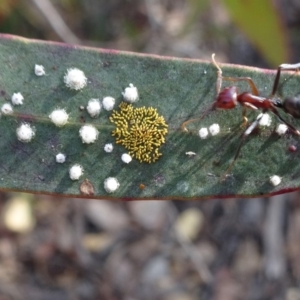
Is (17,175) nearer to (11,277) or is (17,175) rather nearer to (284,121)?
(284,121)

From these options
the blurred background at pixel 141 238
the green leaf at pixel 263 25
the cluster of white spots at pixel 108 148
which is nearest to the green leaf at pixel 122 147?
the cluster of white spots at pixel 108 148

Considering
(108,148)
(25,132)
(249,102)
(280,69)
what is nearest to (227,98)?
(249,102)

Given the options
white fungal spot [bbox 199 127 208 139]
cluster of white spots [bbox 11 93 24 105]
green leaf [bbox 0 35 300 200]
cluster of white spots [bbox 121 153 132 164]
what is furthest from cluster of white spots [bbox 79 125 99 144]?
white fungal spot [bbox 199 127 208 139]

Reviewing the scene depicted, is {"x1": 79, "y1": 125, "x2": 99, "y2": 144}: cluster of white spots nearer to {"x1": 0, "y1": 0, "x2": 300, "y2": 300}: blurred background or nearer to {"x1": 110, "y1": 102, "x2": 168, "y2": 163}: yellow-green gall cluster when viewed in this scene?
{"x1": 110, "y1": 102, "x2": 168, "y2": 163}: yellow-green gall cluster

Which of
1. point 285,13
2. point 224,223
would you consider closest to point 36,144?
point 224,223

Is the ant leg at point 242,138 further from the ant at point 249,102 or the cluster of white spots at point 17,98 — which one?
the cluster of white spots at point 17,98
